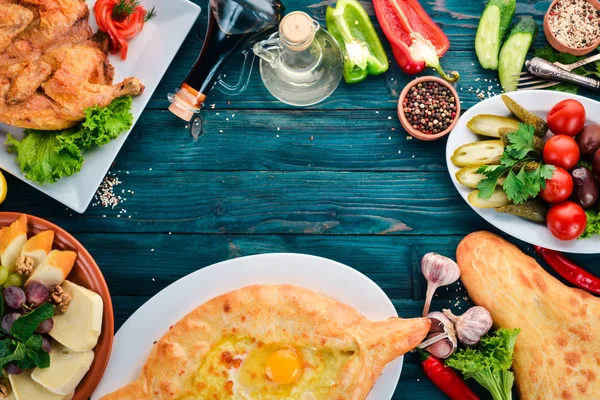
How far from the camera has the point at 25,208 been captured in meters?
3.42

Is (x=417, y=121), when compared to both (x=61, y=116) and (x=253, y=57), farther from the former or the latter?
(x=61, y=116)

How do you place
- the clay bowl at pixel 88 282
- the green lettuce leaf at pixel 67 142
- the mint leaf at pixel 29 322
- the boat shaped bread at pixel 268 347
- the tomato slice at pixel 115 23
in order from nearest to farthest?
the mint leaf at pixel 29 322 < the boat shaped bread at pixel 268 347 < the clay bowl at pixel 88 282 < the green lettuce leaf at pixel 67 142 < the tomato slice at pixel 115 23

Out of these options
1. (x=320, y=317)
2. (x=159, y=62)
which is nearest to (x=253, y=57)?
(x=159, y=62)

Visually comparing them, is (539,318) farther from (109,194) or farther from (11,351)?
(11,351)

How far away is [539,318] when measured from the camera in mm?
3135

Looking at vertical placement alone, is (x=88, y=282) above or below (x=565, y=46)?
below

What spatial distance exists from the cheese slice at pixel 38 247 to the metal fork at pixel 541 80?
273 centimetres

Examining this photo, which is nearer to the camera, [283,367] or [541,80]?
[283,367]

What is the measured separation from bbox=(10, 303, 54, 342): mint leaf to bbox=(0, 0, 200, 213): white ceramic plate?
2.29 feet

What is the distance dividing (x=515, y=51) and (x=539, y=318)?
1510 millimetres

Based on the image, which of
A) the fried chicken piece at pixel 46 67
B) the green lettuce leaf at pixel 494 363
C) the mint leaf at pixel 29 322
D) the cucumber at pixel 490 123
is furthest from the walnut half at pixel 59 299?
the cucumber at pixel 490 123

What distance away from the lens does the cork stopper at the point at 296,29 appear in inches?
118

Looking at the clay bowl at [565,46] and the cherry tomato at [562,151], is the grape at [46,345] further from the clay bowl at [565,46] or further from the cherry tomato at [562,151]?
the clay bowl at [565,46]

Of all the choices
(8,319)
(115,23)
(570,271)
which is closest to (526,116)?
(570,271)
